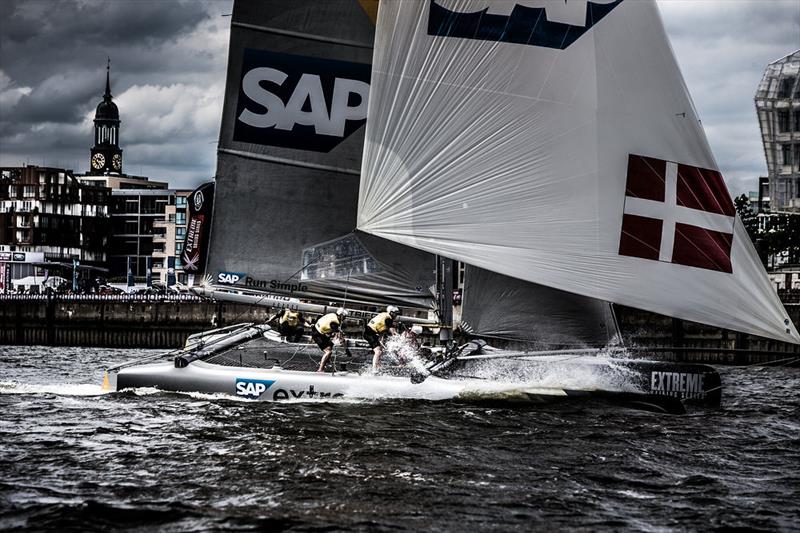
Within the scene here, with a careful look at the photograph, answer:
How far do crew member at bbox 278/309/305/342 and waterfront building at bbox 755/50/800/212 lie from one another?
68999mm

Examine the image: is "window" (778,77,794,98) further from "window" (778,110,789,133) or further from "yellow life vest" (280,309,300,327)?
"yellow life vest" (280,309,300,327)

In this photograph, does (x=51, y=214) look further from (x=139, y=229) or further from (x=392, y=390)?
(x=392, y=390)

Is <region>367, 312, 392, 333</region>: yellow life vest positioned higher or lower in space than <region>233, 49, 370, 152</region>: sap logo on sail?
lower

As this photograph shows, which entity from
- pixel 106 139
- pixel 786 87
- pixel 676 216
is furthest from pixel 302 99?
pixel 106 139

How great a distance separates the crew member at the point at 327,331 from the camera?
22.8 meters

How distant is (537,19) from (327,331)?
7.61 meters

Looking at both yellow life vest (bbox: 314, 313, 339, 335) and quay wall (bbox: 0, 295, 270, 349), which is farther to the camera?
quay wall (bbox: 0, 295, 270, 349)

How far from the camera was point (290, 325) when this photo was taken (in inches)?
976

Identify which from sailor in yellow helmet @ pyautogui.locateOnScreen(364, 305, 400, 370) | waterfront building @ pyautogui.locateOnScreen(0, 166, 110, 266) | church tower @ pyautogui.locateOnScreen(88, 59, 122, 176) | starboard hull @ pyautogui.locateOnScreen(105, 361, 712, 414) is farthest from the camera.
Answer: church tower @ pyautogui.locateOnScreen(88, 59, 122, 176)

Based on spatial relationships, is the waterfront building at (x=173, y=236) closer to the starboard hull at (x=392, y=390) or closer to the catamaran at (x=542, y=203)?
the starboard hull at (x=392, y=390)

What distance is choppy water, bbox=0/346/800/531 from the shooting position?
14109 millimetres

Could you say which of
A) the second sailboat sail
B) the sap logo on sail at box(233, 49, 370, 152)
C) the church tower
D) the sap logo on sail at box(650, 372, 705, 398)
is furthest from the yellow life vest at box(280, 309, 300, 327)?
the church tower

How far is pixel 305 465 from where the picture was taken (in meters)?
17.1

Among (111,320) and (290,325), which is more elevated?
(290,325)
